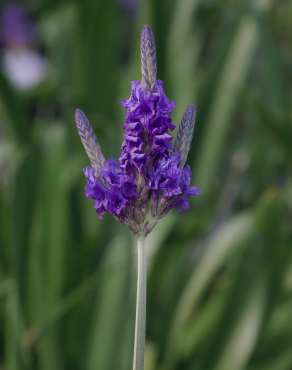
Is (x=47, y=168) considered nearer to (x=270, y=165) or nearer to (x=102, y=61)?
(x=102, y=61)

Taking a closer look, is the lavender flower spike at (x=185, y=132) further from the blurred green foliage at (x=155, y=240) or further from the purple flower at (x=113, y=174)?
the blurred green foliage at (x=155, y=240)

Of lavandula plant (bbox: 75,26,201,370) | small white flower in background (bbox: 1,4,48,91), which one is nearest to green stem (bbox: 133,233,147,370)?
lavandula plant (bbox: 75,26,201,370)

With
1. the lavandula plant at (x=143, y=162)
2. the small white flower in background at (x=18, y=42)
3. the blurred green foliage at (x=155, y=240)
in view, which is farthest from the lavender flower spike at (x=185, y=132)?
the small white flower in background at (x=18, y=42)

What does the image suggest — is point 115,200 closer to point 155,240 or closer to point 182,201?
point 182,201

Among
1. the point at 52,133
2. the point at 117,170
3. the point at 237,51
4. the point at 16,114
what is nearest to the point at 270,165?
the point at 237,51

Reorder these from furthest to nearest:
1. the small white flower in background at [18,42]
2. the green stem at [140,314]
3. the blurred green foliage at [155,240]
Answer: the small white flower in background at [18,42], the blurred green foliage at [155,240], the green stem at [140,314]

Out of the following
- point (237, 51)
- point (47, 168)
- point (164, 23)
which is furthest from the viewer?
point (237, 51)

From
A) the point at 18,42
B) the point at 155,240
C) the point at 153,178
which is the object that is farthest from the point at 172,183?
the point at 18,42
